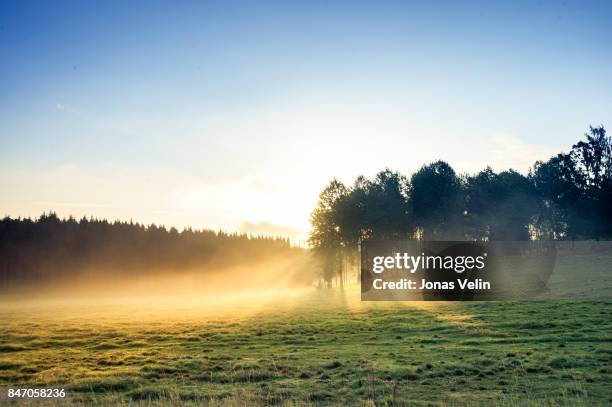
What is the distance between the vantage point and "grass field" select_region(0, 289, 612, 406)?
20422mm

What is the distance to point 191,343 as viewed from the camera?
36469 millimetres

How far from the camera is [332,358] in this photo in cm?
2834

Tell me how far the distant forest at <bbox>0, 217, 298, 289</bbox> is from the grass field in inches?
4513

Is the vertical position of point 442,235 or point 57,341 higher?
point 442,235

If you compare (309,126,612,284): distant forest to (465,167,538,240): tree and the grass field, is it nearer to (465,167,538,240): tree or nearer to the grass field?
(465,167,538,240): tree

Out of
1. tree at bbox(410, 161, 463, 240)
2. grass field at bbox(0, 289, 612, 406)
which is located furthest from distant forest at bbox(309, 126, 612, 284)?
grass field at bbox(0, 289, 612, 406)

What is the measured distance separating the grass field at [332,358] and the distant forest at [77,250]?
115 metres

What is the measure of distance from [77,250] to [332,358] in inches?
6298

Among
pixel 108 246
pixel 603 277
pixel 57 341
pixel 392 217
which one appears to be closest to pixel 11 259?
pixel 108 246

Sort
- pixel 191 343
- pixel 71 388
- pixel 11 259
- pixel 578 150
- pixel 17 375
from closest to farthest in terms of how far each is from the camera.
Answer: pixel 71 388, pixel 17 375, pixel 191 343, pixel 578 150, pixel 11 259

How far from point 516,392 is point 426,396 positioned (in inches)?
147

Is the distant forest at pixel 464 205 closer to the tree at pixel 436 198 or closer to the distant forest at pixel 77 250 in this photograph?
the tree at pixel 436 198

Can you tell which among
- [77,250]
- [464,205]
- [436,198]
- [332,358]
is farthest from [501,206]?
[77,250]

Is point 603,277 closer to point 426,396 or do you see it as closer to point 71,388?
point 426,396
